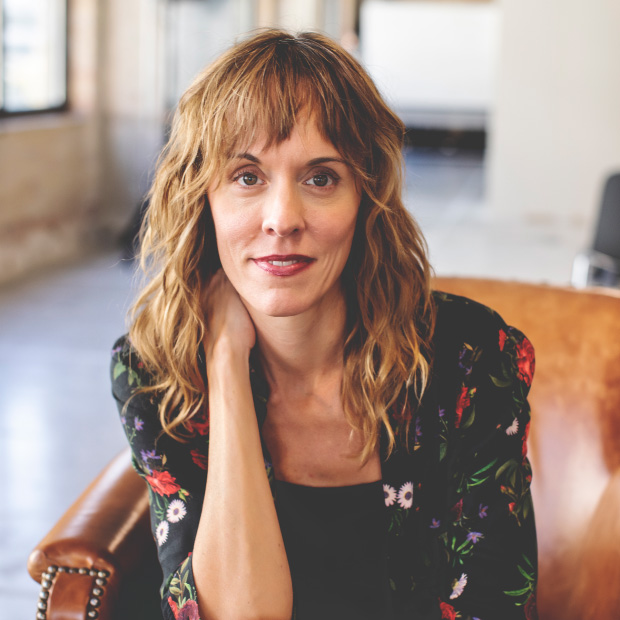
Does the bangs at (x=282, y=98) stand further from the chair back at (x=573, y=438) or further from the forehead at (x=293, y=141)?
the chair back at (x=573, y=438)

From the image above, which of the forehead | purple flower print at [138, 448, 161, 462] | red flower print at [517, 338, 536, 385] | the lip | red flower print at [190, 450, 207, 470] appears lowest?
red flower print at [190, 450, 207, 470]

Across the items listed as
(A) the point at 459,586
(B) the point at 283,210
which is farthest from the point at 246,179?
(A) the point at 459,586

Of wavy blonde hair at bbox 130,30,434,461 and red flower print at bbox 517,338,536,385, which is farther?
red flower print at bbox 517,338,536,385

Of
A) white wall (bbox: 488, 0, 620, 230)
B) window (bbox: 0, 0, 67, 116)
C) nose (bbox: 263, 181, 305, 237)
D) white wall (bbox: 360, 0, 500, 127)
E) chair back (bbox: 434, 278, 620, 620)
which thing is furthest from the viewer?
white wall (bbox: 360, 0, 500, 127)

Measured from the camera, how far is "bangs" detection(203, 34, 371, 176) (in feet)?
4.11

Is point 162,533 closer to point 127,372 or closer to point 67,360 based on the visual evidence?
point 127,372

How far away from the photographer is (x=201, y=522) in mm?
1316

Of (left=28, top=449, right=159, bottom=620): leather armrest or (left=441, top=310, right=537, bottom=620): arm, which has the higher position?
(left=441, top=310, right=537, bottom=620): arm

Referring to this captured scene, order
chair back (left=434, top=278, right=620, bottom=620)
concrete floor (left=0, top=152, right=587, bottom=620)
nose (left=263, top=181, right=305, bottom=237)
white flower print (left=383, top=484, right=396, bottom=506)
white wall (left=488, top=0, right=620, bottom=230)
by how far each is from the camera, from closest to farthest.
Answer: nose (left=263, top=181, right=305, bottom=237) < white flower print (left=383, top=484, right=396, bottom=506) < chair back (left=434, top=278, right=620, bottom=620) < concrete floor (left=0, top=152, right=587, bottom=620) < white wall (left=488, top=0, right=620, bottom=230)

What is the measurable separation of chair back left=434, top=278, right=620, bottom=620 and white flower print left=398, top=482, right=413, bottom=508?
0.40m

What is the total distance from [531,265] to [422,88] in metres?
7.45

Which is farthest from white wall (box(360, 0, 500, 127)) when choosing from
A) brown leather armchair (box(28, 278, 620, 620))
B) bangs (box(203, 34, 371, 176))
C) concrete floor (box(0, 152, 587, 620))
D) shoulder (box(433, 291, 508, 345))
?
bangs (box(203, 34, 371, 176))

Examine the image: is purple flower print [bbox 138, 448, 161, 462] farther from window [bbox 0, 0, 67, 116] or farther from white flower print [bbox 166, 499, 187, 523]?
window [bbox 0, 0, 67, 116]

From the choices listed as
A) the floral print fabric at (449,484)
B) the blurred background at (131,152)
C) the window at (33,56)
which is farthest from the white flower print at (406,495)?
the window at (33,56)
